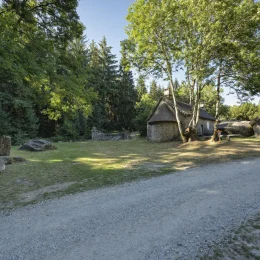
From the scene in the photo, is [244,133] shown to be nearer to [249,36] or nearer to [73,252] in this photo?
[249,36]

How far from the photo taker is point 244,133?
23.2m

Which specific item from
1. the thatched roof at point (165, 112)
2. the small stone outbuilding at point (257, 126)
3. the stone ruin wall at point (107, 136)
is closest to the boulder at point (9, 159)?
the thatched roof at point (165, 112)

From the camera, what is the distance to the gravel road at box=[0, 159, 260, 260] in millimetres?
2828

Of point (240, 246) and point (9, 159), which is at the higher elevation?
point (9, 159)

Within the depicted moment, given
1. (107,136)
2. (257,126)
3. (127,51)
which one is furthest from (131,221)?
(107,136)

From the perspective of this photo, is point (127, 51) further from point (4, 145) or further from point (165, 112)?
point (4, 145)

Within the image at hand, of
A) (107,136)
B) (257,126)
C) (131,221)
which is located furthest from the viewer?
(107,136)

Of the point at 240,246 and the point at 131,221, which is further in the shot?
the point at 131,221

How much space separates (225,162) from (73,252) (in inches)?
331

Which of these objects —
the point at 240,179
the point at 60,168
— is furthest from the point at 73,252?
the point at 60,168

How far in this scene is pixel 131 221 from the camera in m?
3.71

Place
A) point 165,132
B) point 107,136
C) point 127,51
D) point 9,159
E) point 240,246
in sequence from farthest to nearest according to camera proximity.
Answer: point 107,136 < point 165,132 < point 127,51 < point 9,159 < point 240,246

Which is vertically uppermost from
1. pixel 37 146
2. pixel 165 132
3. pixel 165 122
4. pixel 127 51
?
pixel 127 51

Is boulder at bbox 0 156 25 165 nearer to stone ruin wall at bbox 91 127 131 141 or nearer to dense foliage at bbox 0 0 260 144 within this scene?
dense foliage at bbox 0 0 260 144
